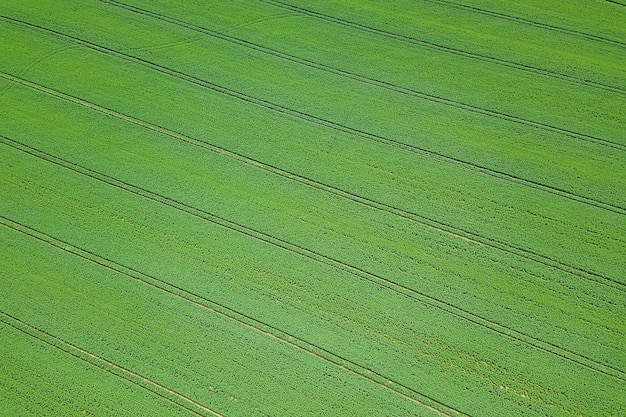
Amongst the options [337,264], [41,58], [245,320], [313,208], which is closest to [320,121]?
[313,208]

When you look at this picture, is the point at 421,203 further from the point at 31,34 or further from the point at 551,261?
the point at 31,34

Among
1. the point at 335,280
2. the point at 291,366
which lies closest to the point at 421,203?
the point at 335,280

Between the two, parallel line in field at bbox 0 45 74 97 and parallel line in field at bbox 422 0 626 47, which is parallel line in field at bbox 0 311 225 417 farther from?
parallel line in field at bbox 422 0 626 47

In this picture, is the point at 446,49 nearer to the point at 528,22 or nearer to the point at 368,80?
the point at 368,80

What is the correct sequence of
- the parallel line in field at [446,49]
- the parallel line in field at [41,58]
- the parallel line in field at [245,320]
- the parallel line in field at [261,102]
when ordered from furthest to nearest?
1. the parallel line in field at [41,58]
2. the parallel line in field at [446,49]
3. the parallel line in field at [261,102]
4. the parallel line in field at [245,320]

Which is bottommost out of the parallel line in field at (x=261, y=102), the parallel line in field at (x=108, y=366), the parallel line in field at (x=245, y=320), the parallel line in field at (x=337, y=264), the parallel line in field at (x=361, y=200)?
the parallel line in field at (x=108, y=366)

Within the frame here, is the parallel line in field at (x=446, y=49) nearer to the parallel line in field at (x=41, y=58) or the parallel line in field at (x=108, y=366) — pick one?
the parallel line in field at (x=41, y=58)

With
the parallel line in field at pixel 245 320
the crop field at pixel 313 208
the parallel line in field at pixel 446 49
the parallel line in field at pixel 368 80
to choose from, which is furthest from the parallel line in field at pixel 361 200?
the parallel line in field at pixel 446 49
